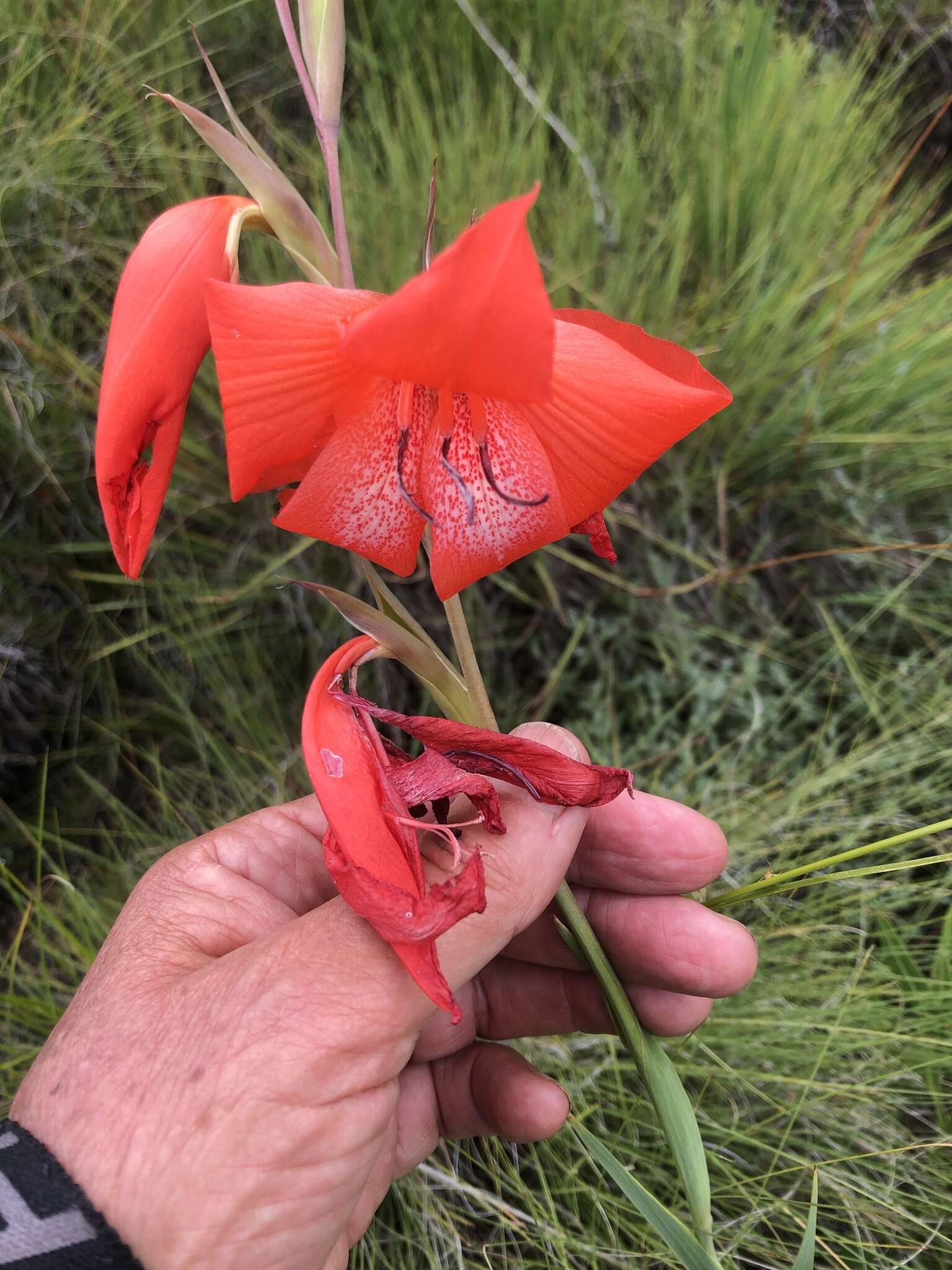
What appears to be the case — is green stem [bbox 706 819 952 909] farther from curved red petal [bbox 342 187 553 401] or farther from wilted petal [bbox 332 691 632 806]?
curved red petal [bbox 342 187 553 401]

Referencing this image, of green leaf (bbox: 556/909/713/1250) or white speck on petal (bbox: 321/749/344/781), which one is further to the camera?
green leaf (bbox: 556/909/713/1250)

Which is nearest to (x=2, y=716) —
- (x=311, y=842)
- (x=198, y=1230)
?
(x=311, y=842)

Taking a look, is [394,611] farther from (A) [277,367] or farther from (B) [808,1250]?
(B) [808,1250]

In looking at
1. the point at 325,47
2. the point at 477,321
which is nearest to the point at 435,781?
the point at 477,321

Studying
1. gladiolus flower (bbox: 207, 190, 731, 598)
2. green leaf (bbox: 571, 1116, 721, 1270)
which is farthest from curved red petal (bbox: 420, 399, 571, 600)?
green leaf (bbox: 571, 1116, 721, 1270)

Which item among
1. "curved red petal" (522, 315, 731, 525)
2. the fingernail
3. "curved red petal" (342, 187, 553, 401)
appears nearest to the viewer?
"curved red petal" (342, 187, 553, 401)

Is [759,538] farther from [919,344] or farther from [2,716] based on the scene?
[2,716]

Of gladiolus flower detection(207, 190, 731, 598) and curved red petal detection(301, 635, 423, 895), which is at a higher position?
gladiolus flower detection(207, 190, 731, 598)

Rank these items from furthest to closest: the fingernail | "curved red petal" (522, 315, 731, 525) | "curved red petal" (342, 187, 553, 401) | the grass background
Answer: the grass background
the fingernail
"curved red petal" (522, 315, 731, 525)
"curved red petal" (342, 187, 553, 401)
